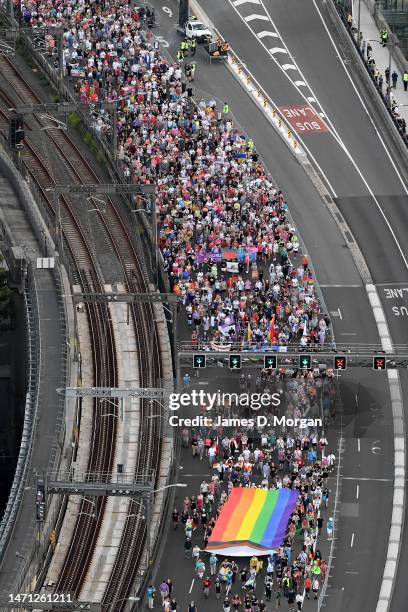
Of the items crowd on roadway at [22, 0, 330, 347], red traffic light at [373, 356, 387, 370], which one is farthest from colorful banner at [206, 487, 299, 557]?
crowd on roadway at [22, 0, 330, 347]

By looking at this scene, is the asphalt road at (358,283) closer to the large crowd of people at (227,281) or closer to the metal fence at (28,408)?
the large crowd of people at (227,281)

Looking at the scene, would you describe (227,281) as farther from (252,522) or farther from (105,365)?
(252,522)

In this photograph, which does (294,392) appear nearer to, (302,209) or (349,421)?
(349,421)

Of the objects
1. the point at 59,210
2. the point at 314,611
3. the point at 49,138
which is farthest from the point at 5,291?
the point at 314,611

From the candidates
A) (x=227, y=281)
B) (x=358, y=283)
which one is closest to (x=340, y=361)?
(x=227, y=281)

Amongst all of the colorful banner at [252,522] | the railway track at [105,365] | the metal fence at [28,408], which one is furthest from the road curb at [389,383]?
the metal fence at [28,408]
